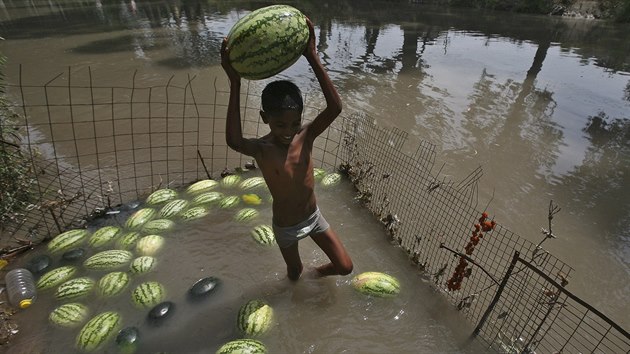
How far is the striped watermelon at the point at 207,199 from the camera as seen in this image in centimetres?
516

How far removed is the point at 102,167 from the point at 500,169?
23.4 ft

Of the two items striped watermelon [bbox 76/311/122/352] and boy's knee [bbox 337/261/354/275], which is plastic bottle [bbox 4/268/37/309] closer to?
striped watermelon [bbox 76/311/122/352]

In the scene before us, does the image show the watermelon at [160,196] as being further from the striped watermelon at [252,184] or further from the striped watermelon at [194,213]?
the striped watermelon at [252,184]

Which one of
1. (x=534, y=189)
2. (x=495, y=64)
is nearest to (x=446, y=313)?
(x=534, y=189)

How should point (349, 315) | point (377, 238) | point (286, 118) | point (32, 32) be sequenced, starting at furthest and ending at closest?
point (32, 32) → point (377, 238) → point (349, 315) → point (286, 118)

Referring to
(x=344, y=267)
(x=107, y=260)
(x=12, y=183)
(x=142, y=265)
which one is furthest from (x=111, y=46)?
(x=344, y=267)

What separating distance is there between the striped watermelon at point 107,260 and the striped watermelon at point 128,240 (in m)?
0.20

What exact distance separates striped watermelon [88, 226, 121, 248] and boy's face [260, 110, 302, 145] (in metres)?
2.88

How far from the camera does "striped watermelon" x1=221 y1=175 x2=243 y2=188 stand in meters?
5.70

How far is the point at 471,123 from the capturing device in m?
8.22

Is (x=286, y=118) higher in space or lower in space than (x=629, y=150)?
higher

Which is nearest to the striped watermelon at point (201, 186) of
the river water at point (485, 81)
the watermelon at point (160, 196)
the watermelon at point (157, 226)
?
the watermelon at point (160, 196)

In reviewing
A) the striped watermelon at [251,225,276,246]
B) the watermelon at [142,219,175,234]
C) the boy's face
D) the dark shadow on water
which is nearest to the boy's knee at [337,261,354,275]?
the striped watermelon at [251,225,276,246]

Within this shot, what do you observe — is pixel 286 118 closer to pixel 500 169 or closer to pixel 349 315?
pixel 349 315
